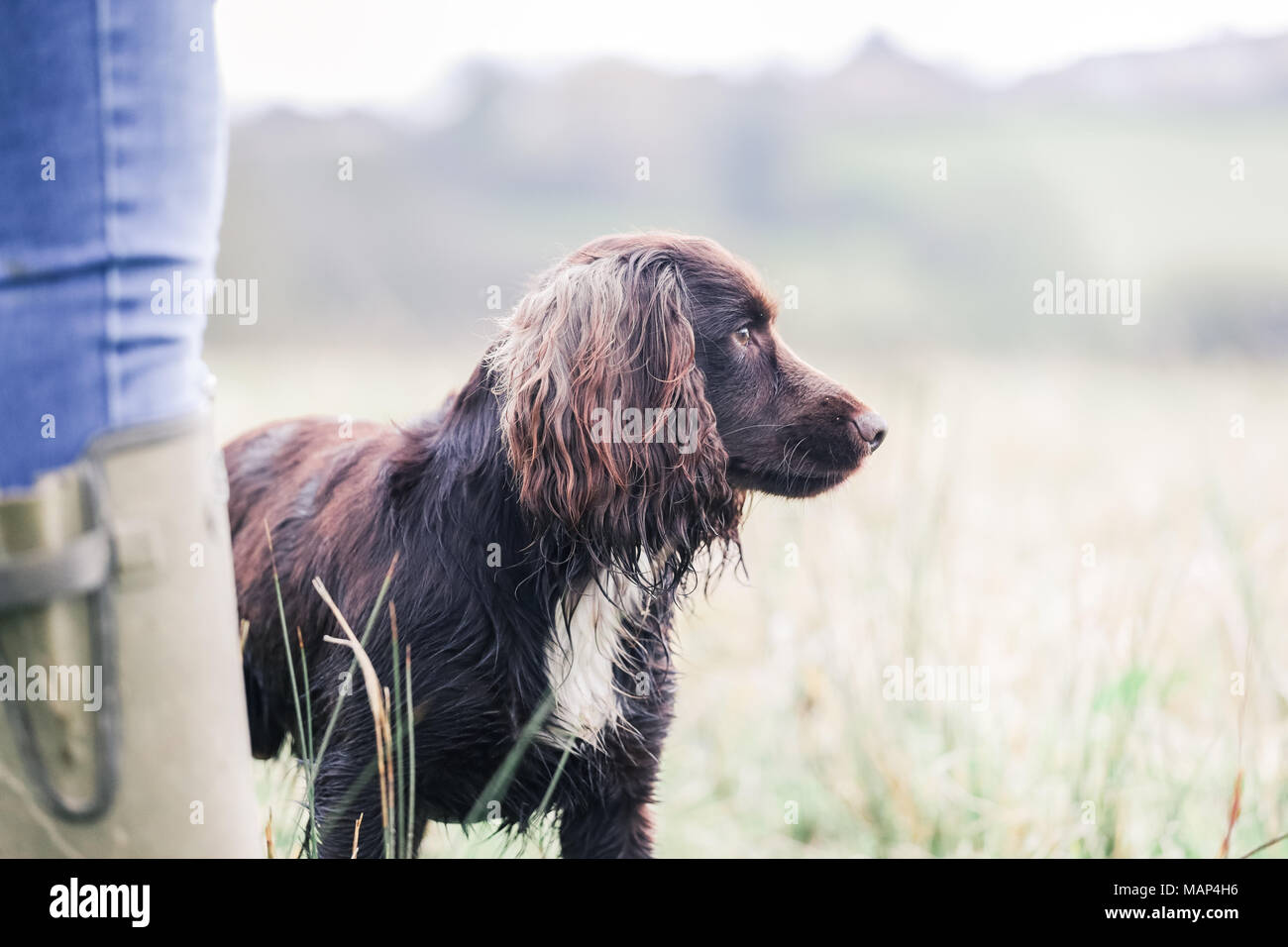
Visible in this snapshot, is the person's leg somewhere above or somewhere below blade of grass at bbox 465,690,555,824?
above

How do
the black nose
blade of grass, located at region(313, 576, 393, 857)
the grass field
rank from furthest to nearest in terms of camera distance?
the grass field, the black nose, blade of grass, located at region(313, 576, 393, 857)

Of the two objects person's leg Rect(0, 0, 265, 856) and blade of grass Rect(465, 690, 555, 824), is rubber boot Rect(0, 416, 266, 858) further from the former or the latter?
blade of grass Rect(465, 690, 555, 824)

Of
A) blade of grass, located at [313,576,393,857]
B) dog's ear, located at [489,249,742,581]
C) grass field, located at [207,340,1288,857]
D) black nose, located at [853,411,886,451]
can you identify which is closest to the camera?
blade of grass, located at [313,576,393,857]

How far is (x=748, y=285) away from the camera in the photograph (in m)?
2.46

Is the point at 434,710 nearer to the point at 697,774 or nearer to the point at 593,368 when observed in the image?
the point at 593,368

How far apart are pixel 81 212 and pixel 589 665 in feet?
4.29

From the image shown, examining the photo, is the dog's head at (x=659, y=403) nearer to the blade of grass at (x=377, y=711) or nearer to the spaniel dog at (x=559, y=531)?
the spaniel dog at (x=559, y=531)

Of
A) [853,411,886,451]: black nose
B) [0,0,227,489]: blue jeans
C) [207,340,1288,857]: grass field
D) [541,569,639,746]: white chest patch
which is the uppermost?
[0,0,227,489]: blue jeans

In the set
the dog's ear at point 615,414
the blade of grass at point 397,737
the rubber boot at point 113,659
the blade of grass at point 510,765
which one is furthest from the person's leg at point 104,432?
the dog's ear at point 615,414

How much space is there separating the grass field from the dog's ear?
42cm

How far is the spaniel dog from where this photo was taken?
84.8 inches

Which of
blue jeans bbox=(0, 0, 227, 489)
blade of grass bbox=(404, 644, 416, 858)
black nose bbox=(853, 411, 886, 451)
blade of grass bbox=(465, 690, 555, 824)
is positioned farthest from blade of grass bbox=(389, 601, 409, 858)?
black nose bbox=(853, 411, 886, 451)

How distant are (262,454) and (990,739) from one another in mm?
2252

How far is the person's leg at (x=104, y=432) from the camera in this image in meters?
1.39
